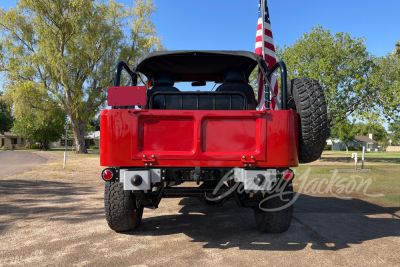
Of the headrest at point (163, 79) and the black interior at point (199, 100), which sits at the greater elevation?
the headrest at point (163, 79)

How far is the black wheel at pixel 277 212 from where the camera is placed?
3.62 meters

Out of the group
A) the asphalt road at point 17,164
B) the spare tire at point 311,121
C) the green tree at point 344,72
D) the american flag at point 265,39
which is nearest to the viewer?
the spare tire at point 311,121

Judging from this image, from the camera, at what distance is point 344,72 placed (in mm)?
20984

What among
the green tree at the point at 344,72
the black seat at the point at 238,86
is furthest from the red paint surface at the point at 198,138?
the green tree at the point at 344,72

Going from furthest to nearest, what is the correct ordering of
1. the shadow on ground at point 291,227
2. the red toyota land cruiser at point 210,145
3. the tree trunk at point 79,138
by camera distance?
the tree trunk at point 79,138
the shadow on ground at point 291,227
the red toyota land cruiser at point 210,145

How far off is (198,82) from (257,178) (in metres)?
3.70

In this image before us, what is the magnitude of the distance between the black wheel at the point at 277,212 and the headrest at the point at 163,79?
2.44 m

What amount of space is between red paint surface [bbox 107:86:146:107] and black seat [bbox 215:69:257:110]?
5.15ft

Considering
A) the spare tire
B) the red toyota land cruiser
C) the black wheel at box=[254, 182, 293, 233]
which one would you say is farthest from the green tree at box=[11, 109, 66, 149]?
the spare tire

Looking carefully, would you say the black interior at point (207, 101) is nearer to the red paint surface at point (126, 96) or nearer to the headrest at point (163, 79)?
the red paint surface at point (126, 96)

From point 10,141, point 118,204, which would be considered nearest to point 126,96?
point 118,204

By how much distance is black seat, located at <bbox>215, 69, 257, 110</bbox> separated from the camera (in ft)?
14.5

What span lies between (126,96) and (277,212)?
235 cm

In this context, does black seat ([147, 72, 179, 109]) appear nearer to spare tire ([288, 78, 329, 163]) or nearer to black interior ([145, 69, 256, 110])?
black interior ([145, 69, 256, 110])
